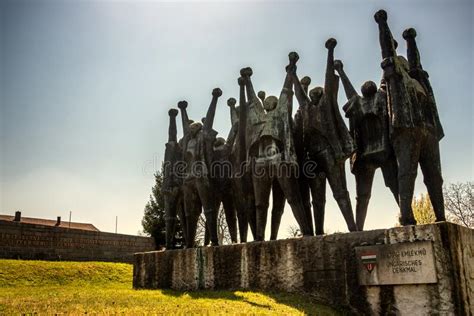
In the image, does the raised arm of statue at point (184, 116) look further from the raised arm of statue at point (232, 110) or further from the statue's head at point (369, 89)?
the statue's head at point (369, 89)

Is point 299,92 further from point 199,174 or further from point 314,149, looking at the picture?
point 199,174

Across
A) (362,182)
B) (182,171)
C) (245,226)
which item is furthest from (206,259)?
(362,182)

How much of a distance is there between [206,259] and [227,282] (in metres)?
0.77

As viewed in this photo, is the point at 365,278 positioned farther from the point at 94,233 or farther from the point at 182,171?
the point at 94,233

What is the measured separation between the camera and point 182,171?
1080 centimetres

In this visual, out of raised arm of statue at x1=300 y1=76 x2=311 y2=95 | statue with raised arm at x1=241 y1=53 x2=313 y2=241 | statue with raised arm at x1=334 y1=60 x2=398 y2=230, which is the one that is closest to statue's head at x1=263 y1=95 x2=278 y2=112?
statue with raised arm at x1=241 y1=53 x2=313 y2=241

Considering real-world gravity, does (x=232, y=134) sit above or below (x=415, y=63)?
below

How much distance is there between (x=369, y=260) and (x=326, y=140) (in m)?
2.65

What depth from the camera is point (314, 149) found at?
8.55 m

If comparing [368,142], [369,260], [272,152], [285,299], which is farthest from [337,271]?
[272,152]

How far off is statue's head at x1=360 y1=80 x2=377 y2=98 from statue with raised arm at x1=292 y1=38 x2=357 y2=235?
56cm

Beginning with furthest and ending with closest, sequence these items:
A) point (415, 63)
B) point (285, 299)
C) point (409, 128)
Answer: point (415, 63) < point (409, 128) < point (285, 299)

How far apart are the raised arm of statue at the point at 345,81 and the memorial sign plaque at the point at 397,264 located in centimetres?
327

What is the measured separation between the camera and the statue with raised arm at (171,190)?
11023mm
